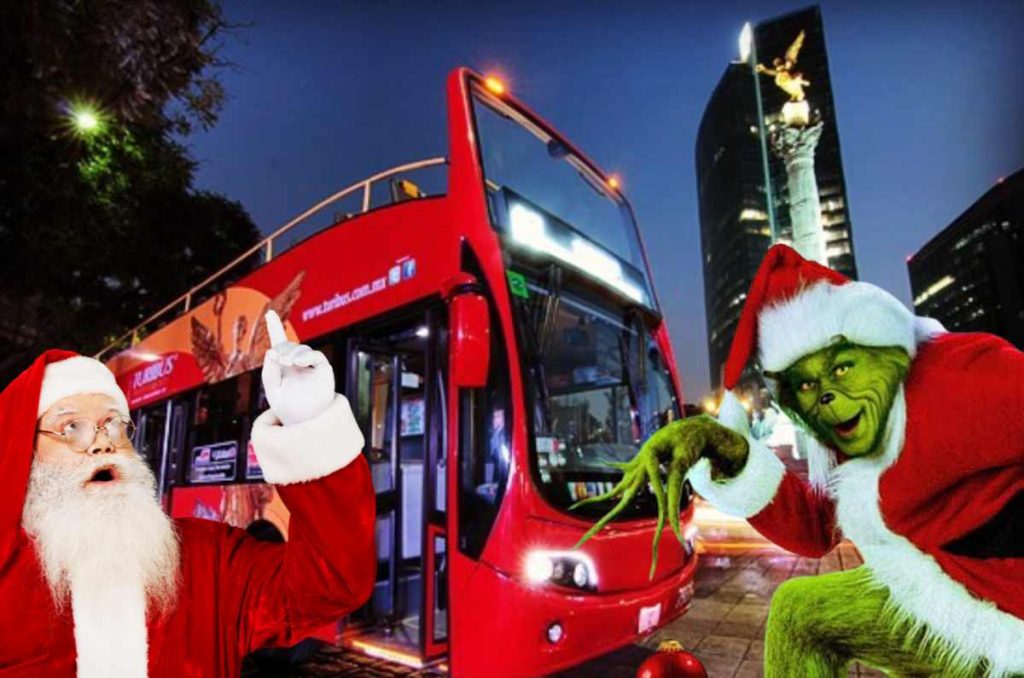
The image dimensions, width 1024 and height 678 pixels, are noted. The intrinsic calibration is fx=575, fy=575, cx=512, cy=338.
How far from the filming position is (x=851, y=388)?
156cm

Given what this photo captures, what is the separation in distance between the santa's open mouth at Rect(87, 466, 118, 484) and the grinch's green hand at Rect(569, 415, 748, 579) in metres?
1.28

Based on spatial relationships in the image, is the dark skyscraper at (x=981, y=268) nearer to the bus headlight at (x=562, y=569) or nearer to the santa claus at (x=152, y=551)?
the bus headlight at (x=562, y=569)

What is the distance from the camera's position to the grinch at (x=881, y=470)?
4.66 ft

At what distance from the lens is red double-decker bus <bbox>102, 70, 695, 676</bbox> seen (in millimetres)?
3061

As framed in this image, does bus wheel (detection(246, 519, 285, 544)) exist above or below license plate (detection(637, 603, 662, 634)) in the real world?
above

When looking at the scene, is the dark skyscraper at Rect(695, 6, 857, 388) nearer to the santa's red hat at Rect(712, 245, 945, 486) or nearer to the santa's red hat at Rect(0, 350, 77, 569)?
the santa's red hat at Rect(712, 245, 945, 486)

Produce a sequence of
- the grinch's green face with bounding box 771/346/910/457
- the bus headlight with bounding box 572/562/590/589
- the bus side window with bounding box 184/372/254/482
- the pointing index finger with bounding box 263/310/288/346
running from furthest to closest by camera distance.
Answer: the bus side window with bounding box 184/372/254/482 → the bus headlight with bounding box 572/562/590/589 → the grinch's green face with bounding box 771/346/910/457 → the pointing index finger with bounding box 263/310/288/346

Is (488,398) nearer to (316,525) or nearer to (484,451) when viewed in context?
(484,451)

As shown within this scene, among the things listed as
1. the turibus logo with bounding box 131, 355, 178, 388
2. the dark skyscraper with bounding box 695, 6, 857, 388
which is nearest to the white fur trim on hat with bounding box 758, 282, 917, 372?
the turibus logo with bounding box 131, 355, 178, 388

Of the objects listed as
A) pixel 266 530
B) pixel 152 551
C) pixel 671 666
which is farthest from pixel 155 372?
pixel 671 666

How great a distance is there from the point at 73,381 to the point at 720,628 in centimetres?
491

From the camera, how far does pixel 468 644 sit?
9.89ft

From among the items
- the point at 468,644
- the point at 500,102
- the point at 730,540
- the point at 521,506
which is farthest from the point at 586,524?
the point at 730,540

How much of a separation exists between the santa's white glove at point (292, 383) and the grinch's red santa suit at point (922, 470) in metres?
1.14
